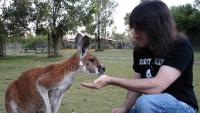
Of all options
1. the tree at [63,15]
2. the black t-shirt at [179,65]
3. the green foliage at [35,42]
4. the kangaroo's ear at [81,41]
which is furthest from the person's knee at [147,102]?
the green foliage at [35,42]

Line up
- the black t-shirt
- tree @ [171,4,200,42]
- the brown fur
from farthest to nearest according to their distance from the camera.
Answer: tree @ [171,4,200,42] → the brown fur → the black t-shirt

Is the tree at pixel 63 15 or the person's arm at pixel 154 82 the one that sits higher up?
the tree at pixel 63 15

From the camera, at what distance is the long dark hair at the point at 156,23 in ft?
10.5

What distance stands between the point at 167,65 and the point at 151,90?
9.3 inches

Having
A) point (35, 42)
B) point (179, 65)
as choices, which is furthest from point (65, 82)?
point (35, 42)

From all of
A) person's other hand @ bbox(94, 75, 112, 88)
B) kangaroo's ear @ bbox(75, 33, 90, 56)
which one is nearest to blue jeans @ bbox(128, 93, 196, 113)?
person's other hand @ bbox(94, 75, 112, 88)

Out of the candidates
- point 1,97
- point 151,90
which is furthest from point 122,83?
point 1,97

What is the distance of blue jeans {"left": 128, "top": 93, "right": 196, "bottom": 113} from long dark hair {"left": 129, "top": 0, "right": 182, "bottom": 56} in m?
0.37

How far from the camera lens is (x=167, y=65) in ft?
10.7

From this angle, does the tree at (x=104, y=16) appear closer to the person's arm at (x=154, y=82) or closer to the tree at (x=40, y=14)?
the tree at (x=40, y=14)

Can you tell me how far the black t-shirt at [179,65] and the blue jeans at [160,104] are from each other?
0.13 meters

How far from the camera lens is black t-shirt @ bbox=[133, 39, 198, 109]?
3281 mm

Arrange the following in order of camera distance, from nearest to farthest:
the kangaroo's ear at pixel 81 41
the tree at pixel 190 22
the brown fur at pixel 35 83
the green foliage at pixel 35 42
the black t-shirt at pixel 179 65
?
the black t-shirt at pixel 179 65 → the kangaroo's ear at pixel 81 41 → the brown fur at pixel 35 83 → the tree at pixel 190 22 → the green foliage at pixel 35 42

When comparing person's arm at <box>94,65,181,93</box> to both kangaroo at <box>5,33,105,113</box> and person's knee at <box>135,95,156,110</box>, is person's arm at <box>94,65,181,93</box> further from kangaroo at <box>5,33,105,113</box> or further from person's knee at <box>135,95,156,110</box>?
kangaroo at <box>5,33,105,113</box>
